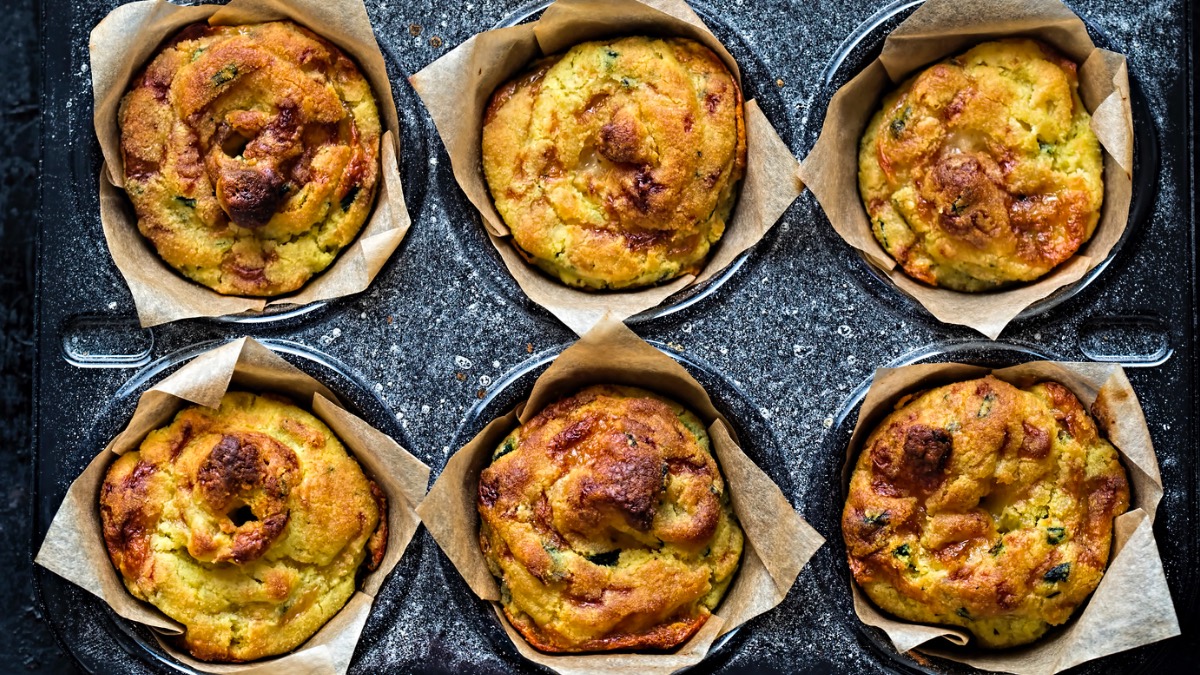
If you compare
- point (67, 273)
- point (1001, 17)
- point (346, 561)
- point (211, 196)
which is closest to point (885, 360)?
point (1001, 17)

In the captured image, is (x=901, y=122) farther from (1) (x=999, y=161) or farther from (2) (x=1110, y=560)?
(2) (x=1110, y=560)

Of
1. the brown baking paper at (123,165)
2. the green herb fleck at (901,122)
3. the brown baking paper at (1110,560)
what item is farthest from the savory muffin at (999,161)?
the brown baking paper at (123,165)

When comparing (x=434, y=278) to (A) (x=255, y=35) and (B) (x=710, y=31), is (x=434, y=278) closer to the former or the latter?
(A) (x=255, y=35)

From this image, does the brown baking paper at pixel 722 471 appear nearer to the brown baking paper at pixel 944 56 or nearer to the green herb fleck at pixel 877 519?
the green herb fleck at pixel 877 519

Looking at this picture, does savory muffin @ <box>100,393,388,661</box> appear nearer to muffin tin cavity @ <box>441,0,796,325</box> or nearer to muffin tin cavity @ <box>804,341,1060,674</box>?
muffin tin cavity @ <box>441,0,796,325</box>

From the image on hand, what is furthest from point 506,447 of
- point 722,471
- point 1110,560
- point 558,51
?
point 1110,560

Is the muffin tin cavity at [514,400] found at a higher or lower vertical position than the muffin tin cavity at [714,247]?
lower
